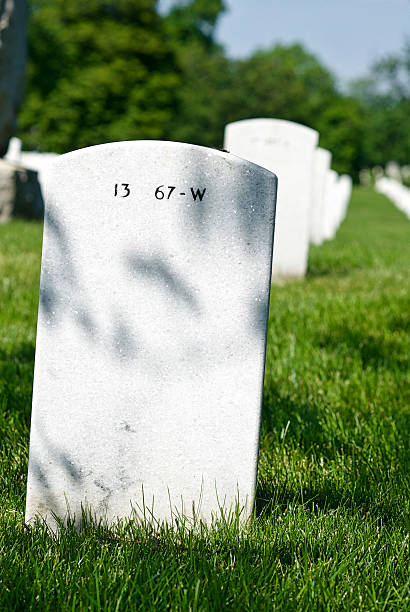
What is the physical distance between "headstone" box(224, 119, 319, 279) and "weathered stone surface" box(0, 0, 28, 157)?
4292 millimetres

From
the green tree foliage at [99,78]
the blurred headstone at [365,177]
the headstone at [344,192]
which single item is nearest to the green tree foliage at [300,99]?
the green tree foliage at [99,78]

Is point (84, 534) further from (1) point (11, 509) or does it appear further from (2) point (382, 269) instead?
(2) point (382, 269)

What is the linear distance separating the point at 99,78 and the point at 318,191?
88.7ft

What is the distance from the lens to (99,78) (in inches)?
1362

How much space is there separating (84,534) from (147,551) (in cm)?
26

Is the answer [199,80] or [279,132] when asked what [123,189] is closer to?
[279,132]

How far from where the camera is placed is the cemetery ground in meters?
1.72

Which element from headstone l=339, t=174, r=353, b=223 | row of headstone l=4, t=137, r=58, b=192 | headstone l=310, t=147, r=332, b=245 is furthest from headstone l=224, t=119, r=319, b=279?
headstone l=339, t=174, r=353, b=223

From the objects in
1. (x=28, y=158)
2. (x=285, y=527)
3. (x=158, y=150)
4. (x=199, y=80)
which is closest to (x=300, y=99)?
(x=199, y=80)

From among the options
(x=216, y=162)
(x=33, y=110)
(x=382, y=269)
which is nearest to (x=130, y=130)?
(x=33, y=110)

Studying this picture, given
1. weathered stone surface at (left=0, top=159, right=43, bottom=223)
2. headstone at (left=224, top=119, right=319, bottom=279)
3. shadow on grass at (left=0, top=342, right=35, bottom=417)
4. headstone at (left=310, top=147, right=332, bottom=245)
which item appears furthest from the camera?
headstone at (left=310, top=147, right=332, bottom=245)

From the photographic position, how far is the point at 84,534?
80.7 inches

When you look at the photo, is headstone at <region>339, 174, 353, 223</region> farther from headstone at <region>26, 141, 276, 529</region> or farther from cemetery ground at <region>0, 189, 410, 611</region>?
headstone at <region>26, 141, 276, 529</region>

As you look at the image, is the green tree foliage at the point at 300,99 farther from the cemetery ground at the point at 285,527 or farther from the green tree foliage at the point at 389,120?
the cemetery ground at the point at 285,527
